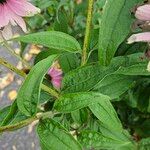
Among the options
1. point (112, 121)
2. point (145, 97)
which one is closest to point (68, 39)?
point (112, 121)

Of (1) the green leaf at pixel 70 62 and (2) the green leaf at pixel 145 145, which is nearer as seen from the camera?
(1) the green leaf at pixel 70 62

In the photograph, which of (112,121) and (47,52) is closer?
(112,121)

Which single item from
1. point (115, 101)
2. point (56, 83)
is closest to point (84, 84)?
point (56, 83)

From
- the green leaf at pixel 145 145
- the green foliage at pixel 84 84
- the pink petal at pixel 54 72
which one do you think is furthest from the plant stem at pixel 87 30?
the green leaf at pixel 145 145

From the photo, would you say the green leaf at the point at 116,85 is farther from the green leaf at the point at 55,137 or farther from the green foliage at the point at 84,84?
the green leaf at the point at 55,137

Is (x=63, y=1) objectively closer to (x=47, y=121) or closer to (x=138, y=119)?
(x=138, y=119)

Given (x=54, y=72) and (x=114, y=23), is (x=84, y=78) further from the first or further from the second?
(x=54, y=72)

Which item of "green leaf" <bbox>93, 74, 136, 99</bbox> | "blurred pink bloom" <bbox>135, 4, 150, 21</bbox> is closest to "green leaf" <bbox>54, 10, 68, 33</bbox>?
"green leaf" <bbox>93, 74, 136, 99</bbox>
